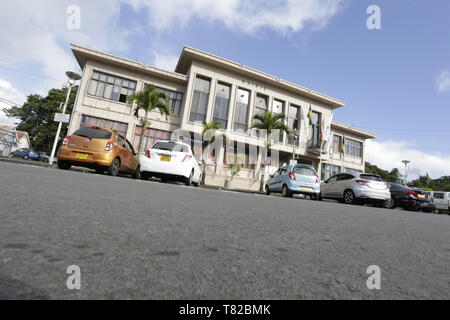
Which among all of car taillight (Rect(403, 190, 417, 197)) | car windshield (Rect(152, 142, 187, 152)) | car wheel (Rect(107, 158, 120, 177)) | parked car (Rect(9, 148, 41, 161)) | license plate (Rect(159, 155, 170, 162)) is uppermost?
parked car (Rect(9, 148, 41, 161))

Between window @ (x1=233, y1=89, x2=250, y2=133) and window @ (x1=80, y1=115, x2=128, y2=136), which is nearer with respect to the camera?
window @ (x1=80, y1=115, x2=128, y2=136)

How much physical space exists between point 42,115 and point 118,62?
32455 mm

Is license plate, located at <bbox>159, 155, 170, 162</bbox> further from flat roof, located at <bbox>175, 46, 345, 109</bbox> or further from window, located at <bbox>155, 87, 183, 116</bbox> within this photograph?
flat roof, located at <bbox>175, 46, 345, 109</bbox>

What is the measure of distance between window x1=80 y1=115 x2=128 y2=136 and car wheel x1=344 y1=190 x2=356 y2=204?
17642mm

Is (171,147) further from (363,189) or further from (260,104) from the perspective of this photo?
(260,104)

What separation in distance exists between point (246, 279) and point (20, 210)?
169 cm

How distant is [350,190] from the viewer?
1163cm

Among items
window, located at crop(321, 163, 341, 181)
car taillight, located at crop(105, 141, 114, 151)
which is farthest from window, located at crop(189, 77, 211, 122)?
window, located at crop(321, 163, 341, 181)

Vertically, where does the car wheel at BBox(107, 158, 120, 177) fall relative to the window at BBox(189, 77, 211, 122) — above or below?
below

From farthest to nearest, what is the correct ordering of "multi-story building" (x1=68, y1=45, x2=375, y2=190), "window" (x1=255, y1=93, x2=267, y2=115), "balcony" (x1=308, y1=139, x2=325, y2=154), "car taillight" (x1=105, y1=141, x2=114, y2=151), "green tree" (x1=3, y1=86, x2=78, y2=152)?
"green tree" (x1=3, y1=86, x2=78, y2=152), "balcony" (x1=308, y1=139, x2=325, y2=154), "window" (x1=255, y1=93, x2=267, y2=115), "multi-story building" (x1=68, y1=45, x2=375, y2=190), "car taillight" (x1=105, y1=141, x2=114, y2=151)

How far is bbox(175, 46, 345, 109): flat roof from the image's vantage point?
74.7 ft

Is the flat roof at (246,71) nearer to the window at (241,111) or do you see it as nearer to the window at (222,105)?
the window at (241,111)

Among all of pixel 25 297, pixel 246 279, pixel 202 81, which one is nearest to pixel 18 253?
pixel 25 297

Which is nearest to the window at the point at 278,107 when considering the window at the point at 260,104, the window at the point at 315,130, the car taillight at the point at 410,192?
the window at the point at 260,104
